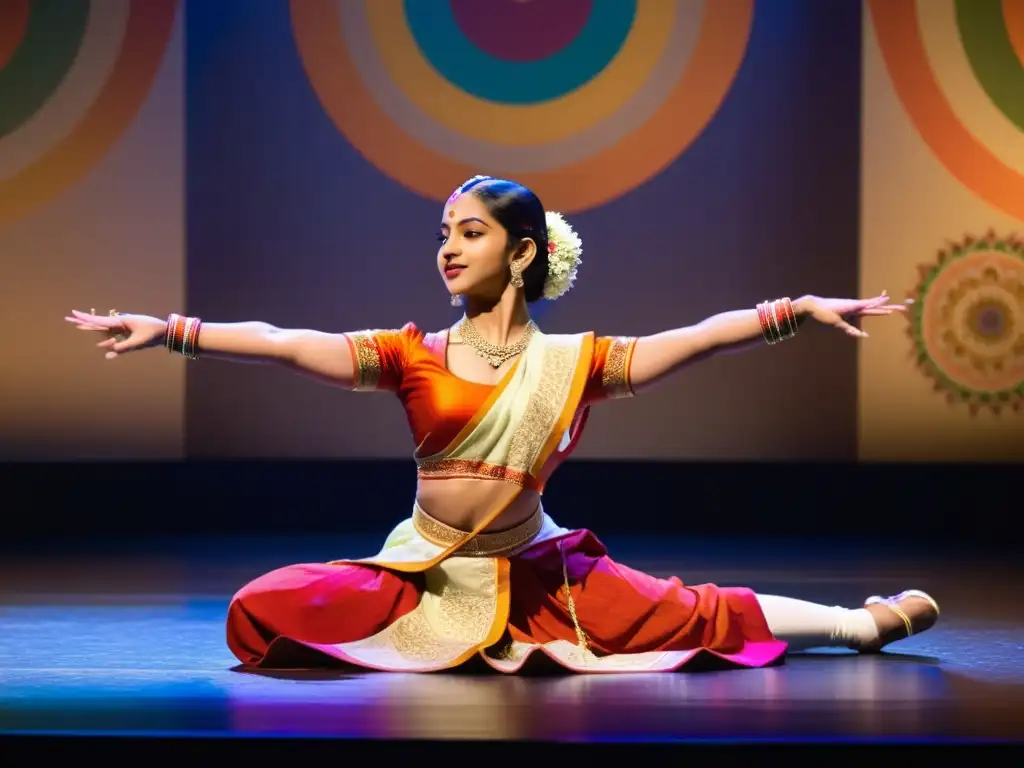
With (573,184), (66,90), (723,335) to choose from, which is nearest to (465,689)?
(723,335)

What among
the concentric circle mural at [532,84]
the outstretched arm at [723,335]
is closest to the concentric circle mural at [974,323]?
the concentric circle mural at [532,84]

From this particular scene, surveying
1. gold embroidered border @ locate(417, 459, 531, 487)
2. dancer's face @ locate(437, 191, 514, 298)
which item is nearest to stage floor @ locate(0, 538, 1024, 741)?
gold embroidered border @ locate(417, 459, 531, 487)

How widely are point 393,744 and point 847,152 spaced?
3.57m

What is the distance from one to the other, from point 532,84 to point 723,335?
258cm

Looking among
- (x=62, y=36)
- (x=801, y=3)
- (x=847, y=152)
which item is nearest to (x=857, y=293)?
(x=847, y=152)

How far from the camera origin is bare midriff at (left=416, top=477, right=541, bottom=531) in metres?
2.62

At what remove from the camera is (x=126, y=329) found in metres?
2.57

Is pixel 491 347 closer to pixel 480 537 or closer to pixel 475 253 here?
pixel 475 253

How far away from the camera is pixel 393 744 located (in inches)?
77.5

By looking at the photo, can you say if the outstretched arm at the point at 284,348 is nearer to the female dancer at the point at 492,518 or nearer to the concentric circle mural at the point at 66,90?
the female dancer at the point at 492,518

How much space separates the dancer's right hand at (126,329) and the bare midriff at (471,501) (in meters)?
0.57

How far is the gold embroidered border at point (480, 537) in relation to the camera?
8.70 ft

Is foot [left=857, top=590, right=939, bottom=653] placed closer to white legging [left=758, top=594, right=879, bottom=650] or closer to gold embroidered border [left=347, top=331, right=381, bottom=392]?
white legging [left=758, top=594, right=879, bottom=650]

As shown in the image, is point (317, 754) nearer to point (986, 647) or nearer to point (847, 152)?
point (986, 647)
